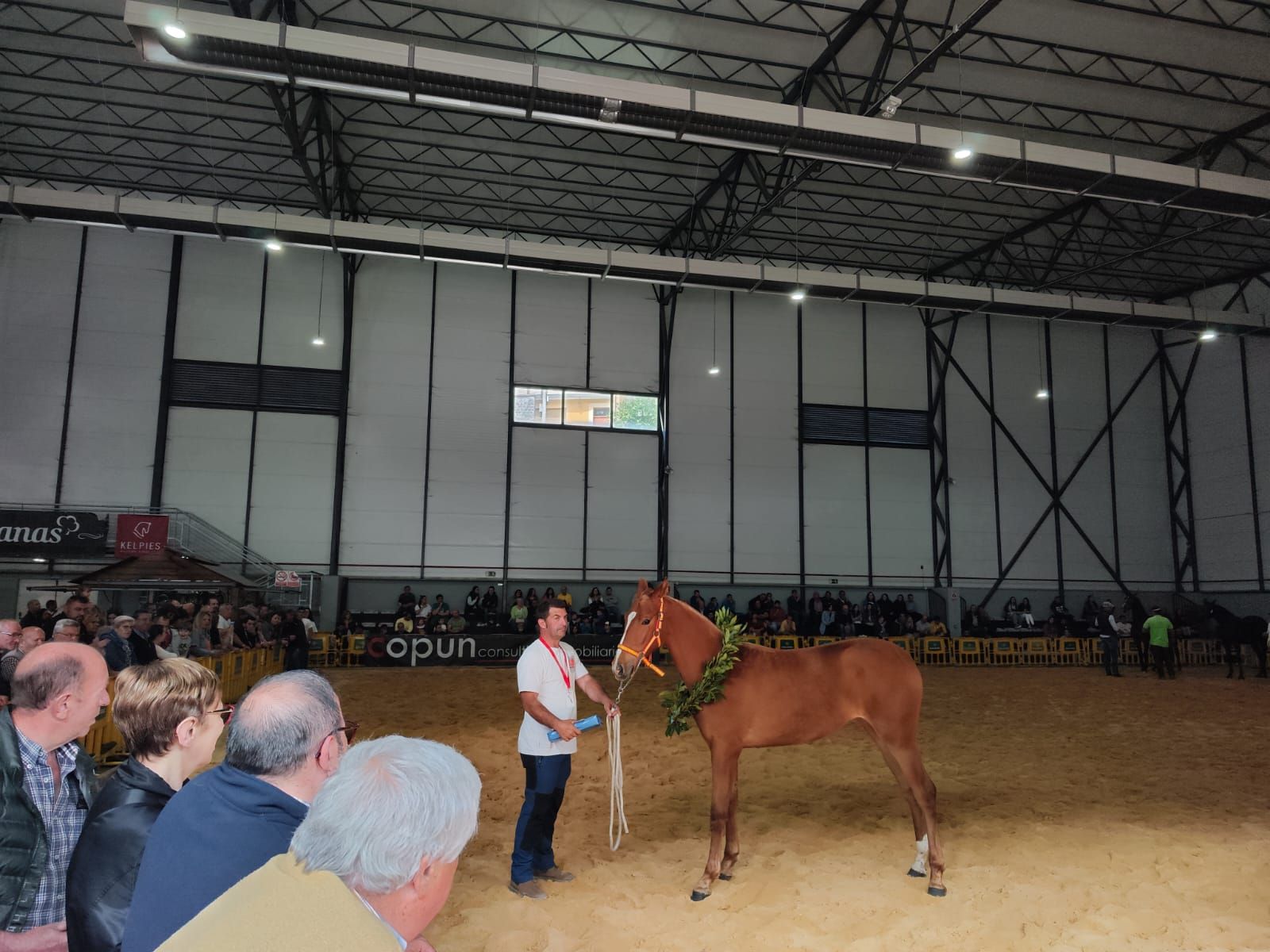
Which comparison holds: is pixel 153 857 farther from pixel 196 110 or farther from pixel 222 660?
pixel 196 110

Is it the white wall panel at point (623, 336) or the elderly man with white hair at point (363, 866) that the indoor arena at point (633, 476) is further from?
the white wall panel at point (623, 336)

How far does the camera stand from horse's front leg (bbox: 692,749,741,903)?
5169 millimetres

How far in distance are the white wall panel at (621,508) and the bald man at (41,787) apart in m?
19.4

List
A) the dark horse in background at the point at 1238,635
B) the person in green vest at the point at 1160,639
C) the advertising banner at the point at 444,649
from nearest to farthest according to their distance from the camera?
the person in green vest at the point at 1160,639, the dark horse in background at the point at 1238,635, the advertising banner at the point at 444,649

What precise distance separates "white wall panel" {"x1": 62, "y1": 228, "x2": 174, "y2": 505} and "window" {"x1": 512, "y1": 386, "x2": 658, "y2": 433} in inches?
377

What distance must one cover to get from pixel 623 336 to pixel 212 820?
71.4 feet

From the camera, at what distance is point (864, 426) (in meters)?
24.4

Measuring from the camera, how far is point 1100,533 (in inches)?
995

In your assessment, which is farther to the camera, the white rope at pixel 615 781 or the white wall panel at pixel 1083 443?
the white wall panel at pixel 1083 443

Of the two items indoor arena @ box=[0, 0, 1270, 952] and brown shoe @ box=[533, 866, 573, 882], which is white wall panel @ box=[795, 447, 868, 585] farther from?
brown shoe @ box=[533, 866, 573, 882]

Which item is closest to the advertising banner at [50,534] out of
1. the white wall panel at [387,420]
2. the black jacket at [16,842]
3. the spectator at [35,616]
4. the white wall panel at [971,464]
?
the white wall panel at [387,420]

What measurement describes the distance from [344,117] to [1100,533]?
999 inches

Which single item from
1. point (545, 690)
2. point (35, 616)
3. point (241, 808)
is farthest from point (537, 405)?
point (241, 808)

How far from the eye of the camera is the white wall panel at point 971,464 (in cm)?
2450
